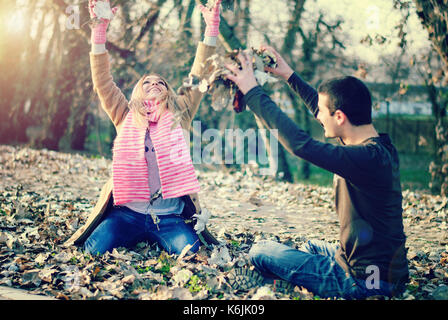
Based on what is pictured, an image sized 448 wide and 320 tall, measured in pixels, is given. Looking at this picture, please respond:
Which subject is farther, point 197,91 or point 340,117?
point 197,91

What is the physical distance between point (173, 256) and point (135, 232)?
0.46 m

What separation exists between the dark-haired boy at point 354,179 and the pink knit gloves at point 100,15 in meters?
1.80

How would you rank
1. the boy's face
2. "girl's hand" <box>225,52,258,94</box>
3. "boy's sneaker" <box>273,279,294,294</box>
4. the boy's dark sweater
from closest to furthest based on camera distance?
the boy's dark sweater
"girl's hand" <box>225,52,258,94</box>
the boy's face
"boy's sneaker" <box>273,279,294,294</box>

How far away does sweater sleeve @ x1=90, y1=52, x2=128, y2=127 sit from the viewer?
4332 mm

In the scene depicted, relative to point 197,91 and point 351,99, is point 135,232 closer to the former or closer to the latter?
point 197,91

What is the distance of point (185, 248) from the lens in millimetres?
4125

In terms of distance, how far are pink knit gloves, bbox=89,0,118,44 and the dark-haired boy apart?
1799 mm

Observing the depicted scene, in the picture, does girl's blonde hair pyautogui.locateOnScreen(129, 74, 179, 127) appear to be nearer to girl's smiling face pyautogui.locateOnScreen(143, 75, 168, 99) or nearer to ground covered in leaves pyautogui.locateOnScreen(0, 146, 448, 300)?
girl's smiling face pyautogui.locateOnScreen(143, 75, 168, 99)

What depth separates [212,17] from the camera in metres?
4.12

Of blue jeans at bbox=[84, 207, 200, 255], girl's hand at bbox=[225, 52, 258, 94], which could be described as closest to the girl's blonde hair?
blue jeans at bbox=[84, 207, 200, 255]

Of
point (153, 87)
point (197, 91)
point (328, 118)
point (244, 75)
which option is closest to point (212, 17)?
point (197, 91)

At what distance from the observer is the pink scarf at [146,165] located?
413 cm


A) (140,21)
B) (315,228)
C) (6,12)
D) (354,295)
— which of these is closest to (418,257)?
(315,228)

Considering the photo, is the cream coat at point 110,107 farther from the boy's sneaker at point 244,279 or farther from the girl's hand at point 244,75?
the girl's hand at point 244,75
